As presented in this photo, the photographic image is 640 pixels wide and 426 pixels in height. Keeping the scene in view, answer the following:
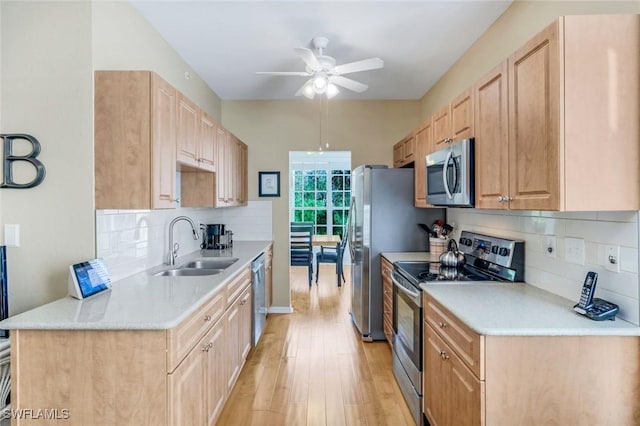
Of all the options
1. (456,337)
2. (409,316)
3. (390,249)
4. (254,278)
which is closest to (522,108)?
(456,337)

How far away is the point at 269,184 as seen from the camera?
4469 millimetres

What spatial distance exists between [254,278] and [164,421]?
1.76 m

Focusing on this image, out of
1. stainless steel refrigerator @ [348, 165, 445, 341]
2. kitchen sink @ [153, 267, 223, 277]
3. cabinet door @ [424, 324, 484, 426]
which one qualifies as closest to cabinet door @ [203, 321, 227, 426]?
kitchen sink @ [153, 267, 223, 277]

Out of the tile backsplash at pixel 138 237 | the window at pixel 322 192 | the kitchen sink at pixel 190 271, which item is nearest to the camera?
the tile backsplash at pixel 138 237

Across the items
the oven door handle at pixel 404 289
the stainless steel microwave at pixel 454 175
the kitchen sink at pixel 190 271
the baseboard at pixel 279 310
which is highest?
the stainless steel microwave at pixel 454 175

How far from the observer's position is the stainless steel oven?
2.19 metres

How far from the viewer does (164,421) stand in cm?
145

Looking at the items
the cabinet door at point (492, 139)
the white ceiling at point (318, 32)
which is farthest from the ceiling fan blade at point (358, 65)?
the cabinet door at point (492, 139)

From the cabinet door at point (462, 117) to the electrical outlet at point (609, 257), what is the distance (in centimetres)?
98

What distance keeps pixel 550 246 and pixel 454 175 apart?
700 millimetres

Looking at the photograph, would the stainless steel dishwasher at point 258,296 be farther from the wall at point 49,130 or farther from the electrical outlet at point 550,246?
the electrical outlet at point 550,246

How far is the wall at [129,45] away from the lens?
199cm

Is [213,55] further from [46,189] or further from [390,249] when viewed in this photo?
[390,249]

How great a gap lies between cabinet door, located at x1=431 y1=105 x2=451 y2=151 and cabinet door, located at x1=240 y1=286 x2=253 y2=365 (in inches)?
77.8
